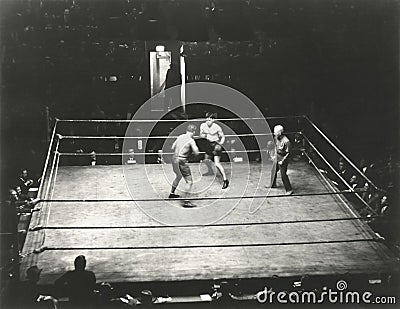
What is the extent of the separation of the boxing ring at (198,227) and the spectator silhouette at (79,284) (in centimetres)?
10

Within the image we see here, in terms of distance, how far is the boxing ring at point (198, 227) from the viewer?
7.13 metres

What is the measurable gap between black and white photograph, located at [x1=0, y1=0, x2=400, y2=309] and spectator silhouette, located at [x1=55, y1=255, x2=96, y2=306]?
2 centimetres

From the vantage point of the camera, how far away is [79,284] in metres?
6.93

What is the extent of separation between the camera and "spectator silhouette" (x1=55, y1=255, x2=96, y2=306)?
6934 millimetres

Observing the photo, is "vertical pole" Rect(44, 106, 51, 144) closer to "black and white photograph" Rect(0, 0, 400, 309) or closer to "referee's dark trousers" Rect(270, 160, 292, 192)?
"black and white photograph" Rect(0, 0, 400, 309)

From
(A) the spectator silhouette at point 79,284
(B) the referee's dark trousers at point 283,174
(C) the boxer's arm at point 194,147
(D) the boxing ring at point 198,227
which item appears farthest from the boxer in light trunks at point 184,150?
(A) the spectator silhouette at point 79,284

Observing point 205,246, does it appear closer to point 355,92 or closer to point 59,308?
point 59,308

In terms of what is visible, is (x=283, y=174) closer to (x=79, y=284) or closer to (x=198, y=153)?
(x=198, y=153)

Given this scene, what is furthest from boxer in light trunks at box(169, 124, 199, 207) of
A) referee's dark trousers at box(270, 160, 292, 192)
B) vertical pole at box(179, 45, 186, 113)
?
referee's dark trousers at box(270, 160, 292, 192)

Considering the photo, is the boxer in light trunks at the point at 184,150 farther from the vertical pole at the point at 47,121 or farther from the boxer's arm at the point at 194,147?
the vertical pole at the point at 47,121

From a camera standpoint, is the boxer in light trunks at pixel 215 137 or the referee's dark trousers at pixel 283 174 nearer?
the referee's dark trousers at pixel 283 174

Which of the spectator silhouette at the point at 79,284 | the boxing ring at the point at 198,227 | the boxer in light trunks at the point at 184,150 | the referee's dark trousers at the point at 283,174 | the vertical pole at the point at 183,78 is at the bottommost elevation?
the spectator silhouette at the point at 79,284

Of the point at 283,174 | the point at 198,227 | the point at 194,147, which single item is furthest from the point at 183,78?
the point at 198,227

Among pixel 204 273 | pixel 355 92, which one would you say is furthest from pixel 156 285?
pixel 355 92
